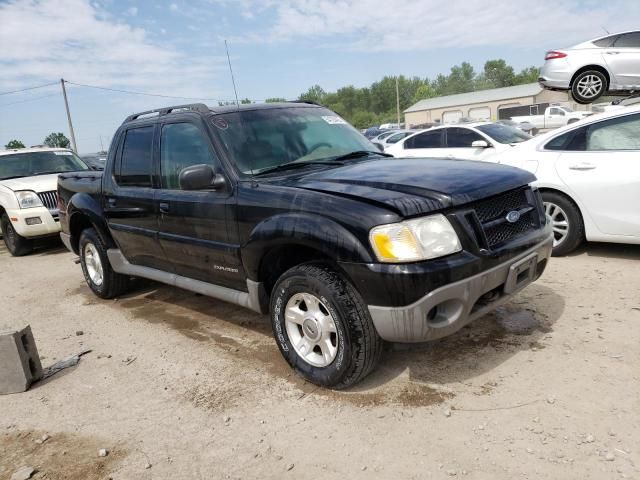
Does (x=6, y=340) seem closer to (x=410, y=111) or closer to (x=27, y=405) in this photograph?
(x=27, y=405)

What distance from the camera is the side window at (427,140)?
31.5 feet

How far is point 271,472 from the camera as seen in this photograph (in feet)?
8.60

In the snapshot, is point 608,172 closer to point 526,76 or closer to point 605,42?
point 605,42

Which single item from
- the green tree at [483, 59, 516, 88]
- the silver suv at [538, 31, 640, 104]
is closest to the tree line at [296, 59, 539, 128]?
the green tree at [483, 59, 516, 88]

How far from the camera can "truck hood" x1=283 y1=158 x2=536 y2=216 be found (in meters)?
2.86

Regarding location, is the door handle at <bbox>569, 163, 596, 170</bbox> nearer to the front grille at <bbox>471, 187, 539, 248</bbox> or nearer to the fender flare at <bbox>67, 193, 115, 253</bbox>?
the front grille at <bbox>471, 187, 539, 248</bbox>

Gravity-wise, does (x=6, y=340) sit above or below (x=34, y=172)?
below

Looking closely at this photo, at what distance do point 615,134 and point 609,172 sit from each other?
47cm

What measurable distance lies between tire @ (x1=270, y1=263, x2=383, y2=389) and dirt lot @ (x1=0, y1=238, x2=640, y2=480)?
18cm

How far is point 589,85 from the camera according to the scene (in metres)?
10.3

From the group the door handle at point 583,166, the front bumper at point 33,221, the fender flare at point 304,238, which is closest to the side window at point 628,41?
the door handle at point 583,166

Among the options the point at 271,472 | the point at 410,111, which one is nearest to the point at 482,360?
the point at 271,472

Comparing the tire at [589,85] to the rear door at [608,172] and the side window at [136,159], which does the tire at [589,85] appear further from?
the side window at [136,159]

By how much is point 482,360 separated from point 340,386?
1.01 metres
